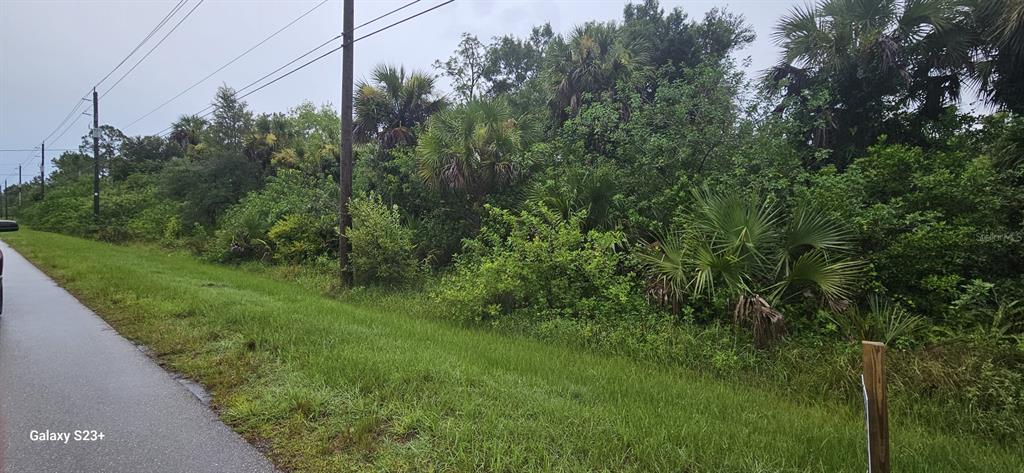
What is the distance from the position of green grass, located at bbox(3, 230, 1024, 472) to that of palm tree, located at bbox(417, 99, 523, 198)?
19.4 feet

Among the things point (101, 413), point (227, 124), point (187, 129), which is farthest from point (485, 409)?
point (187, 129)

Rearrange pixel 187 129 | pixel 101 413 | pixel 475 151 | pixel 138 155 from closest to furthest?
pixel 101 413, pixel 475 151, pixel 187 129, pixel 138 155

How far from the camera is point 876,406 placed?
2305 millimetres

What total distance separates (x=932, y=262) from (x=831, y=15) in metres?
7.26

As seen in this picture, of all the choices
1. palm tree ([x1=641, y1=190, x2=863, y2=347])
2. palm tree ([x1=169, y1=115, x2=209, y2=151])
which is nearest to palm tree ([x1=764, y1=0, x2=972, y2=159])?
palm tree ([x1=641, y1=190, x2=863, y2=347])

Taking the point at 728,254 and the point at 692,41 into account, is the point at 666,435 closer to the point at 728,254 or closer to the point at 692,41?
the point at 728,254

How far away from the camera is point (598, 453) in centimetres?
338

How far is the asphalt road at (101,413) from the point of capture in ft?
11.3

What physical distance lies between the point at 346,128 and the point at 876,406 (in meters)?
10.9

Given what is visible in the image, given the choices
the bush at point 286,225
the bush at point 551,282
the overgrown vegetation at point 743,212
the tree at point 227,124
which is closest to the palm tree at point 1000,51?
the overgrown vegetation at point 743,212

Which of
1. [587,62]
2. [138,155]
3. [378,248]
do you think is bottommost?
[378,248]

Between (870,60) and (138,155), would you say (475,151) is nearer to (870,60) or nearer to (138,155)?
(870,60)

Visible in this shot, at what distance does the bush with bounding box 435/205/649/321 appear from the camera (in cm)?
810

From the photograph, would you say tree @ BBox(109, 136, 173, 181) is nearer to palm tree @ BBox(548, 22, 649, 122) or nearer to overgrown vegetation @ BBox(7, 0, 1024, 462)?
overgrown vegetation @ BBox(7, 0, 1024, 462)
